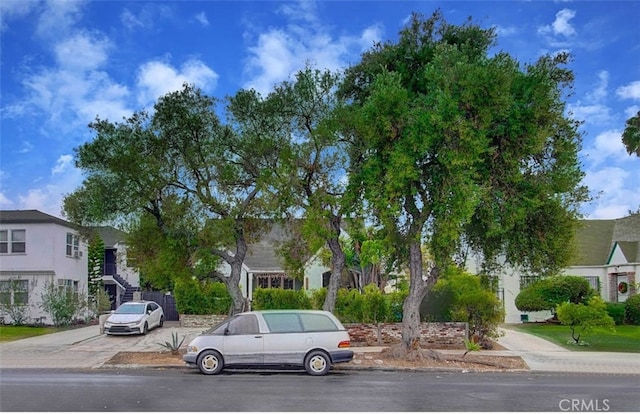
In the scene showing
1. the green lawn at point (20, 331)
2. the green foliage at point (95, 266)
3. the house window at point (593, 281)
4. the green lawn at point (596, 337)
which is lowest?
the green lawn at point (596, 337)

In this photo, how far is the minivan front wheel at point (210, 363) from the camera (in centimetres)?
1611

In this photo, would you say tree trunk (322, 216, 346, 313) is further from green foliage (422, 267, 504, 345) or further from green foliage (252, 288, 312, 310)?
green foliage (252, 288, 312, 310)

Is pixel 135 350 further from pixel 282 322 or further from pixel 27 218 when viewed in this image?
pixel 27 218

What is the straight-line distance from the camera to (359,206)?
1975cm

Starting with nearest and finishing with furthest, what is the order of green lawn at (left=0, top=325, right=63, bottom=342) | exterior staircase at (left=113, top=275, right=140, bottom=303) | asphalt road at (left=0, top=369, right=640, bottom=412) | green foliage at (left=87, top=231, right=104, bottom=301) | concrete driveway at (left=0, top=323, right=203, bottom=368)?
asphalt road at (left=0, top=369, right=640, bottom=412)
concrete driveway at (left=0, top=323, right=203, bottom=368)
green lawn at (left=0, top=325, right=63, bottom=342)
green foliage at (left=87, top=231, right=104, bottom=301)
exterior staircase at (left=113, top=275, right=140, bottom=303)

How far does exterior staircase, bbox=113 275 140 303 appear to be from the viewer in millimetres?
44750

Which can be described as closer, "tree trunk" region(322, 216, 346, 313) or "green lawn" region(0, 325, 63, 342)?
Answer: "tree trunk" region(322, 216, 346, 313)

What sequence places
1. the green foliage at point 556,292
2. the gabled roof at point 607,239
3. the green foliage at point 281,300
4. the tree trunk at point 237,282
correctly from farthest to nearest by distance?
the gabled roof at point 607,239 → the green foliage at point 556,292 → the green foliage at point 281,300 → the tree trunk at point 237,282

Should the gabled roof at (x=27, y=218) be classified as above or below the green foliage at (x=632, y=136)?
below

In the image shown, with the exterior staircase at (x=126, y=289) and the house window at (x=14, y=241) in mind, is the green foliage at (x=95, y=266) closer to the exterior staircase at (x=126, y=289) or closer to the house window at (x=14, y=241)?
the exterior staircase at (x=126, y=289)

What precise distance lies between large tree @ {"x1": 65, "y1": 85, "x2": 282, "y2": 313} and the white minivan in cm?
467

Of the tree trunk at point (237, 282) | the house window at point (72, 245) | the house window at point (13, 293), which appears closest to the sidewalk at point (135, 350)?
the tree trunk at point (237, 282)

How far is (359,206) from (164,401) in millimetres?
9609

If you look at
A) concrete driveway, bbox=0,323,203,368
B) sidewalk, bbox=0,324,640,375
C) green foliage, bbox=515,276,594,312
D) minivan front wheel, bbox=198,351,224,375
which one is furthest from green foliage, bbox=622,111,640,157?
minivan front wheel, bbox=198,351,224,375
